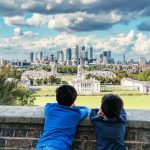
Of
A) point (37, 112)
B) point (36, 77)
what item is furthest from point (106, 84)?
point (37, 112)

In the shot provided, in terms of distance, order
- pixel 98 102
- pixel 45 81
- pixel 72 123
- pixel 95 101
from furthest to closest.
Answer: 1. pixel 45 81
2. pixel 95 101
3. pixel 98 102
4. pixel 72 123

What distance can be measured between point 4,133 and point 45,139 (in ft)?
2.27

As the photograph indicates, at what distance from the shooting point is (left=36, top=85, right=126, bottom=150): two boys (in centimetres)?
467

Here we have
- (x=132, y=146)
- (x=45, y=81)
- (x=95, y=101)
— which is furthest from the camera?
(x=45, y=81)

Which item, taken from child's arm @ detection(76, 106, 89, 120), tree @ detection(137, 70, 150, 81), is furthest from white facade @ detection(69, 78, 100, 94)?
child's arm @ detection(76, 106, 89, 120)

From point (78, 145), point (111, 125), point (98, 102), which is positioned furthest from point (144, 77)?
point (111, 125)

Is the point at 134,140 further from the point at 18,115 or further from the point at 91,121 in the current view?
the point at 18,115

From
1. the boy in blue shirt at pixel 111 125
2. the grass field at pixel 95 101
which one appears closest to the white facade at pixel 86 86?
the grass field at pixel 95 101

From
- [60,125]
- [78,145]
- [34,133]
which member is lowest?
[78,145]

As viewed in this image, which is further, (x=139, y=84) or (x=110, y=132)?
(x=139, y=84)

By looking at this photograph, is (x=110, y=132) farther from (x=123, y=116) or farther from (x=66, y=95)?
(x=66, y=95)

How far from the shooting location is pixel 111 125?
4711mm

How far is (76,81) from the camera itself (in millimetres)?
145500

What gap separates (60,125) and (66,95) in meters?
0.31
